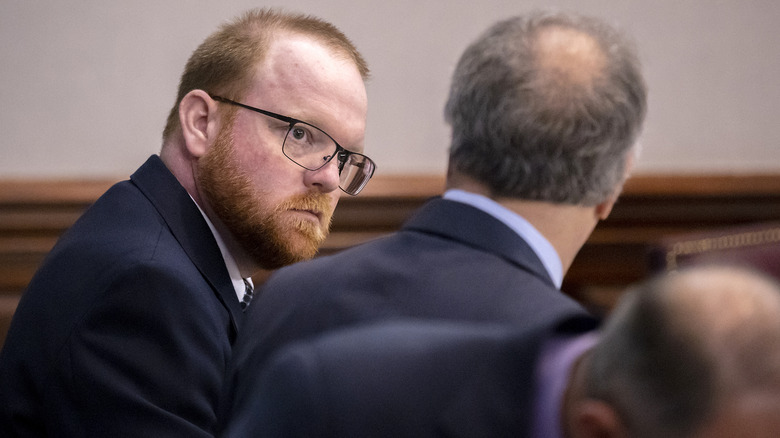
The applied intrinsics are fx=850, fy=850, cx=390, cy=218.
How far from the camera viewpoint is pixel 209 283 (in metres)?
1.11

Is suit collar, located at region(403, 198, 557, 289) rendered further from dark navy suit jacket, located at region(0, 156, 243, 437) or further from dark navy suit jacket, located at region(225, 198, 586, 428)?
dark navy suit jacket, located at region(0, 156, 243, 437)

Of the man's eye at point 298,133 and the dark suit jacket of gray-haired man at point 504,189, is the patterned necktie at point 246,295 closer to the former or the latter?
the man's eye at point 298,133

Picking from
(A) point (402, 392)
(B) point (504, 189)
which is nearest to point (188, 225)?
(B) point (504, 189)

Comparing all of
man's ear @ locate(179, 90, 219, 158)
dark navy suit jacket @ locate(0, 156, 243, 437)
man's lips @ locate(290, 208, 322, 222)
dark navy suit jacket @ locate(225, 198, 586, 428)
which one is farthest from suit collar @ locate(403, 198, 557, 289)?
man's ear @ locate(179, 90, 219, 158)

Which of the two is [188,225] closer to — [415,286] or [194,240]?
[194,240]

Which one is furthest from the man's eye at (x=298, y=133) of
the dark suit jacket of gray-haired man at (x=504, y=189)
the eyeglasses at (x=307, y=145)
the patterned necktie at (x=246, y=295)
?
the dark suit jacket of gray-haired man at (x=504, y=189)

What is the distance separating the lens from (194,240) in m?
1.15

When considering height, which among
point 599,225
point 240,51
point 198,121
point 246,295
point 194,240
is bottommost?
point 599,225

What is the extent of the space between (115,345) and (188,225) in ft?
0.79

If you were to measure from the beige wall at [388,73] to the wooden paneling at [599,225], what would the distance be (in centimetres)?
4

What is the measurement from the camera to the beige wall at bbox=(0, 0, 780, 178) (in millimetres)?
1900

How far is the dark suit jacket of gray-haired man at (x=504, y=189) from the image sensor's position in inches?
A: 29.1

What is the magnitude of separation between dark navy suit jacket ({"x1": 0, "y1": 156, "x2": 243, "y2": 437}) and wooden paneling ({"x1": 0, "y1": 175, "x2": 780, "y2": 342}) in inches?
34.1

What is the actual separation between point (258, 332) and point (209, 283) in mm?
347
